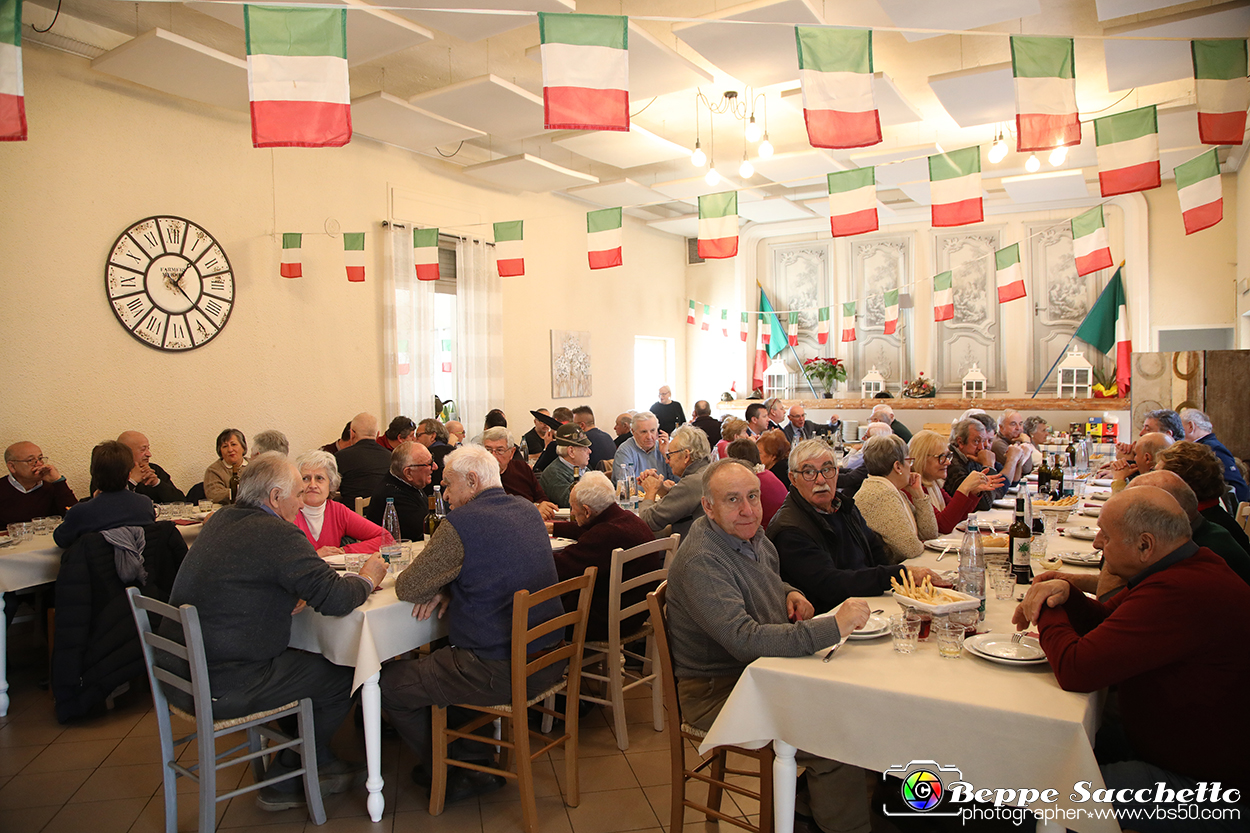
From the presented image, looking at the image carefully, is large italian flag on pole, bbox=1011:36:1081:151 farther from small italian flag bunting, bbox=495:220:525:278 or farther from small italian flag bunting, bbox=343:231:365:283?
small italian flag bunting, bbox=343:231:365:283

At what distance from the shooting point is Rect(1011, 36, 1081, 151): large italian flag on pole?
4629 millimetres

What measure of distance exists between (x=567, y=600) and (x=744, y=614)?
53.4 inches

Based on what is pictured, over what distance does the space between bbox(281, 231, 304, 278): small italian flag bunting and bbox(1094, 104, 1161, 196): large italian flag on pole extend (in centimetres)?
652

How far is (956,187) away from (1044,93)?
2214 mm

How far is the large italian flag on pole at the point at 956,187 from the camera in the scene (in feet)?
22.1

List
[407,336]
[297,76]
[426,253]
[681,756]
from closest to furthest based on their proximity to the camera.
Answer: [681,756], [297,76], [426,253], [407,336]

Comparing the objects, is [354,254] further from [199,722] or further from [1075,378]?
[1075,378]

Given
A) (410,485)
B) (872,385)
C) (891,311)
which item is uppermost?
(891,311)

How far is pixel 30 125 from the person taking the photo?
5438 millimetres

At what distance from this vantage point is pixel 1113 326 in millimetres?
11789

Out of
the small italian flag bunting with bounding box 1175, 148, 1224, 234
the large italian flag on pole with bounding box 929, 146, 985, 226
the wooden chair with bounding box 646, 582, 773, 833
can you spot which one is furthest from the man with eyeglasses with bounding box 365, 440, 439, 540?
the small italian flag bunting with bounding box 1175, 148, 1224, 234

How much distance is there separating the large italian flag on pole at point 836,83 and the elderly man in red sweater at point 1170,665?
293 cm

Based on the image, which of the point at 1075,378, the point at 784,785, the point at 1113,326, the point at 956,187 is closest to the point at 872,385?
the point at 1075,378

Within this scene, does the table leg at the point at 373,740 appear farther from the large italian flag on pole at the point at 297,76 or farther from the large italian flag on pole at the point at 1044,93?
the large italian flag on pole at the point at 1044,93
